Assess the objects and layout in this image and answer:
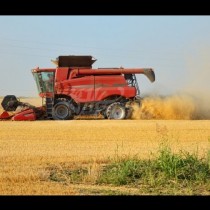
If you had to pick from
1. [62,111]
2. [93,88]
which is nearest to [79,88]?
[93,88]

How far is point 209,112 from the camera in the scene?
27359 millimetres

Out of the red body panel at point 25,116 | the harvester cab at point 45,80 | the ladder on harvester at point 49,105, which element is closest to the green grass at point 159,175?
the red body panel at point 25,116

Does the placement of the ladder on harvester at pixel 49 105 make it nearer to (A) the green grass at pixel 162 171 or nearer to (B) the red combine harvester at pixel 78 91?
(B) the red combine harvester at pixel 78 91

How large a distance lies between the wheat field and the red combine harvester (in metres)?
1.60

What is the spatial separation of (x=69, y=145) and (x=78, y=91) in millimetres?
9904

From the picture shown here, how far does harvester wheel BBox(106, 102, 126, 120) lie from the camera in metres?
24.3

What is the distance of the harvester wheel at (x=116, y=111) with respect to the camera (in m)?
24.3

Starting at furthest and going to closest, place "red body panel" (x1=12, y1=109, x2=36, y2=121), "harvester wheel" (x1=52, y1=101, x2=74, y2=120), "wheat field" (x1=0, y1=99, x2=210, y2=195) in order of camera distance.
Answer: "harvester wheel" (x1=52, y1=101, x2=74, y2=120)
"red body panel" (x1=12, y1=109, x2=36, y2=121)
"wheat field" (x1=0, y1=99, x2=210, y2=195)

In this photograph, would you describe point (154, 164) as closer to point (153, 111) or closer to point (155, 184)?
point (155, 184)

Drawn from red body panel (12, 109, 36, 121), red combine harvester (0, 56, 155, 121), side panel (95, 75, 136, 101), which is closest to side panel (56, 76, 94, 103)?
red combine harvester (0, 56, 155, 121)

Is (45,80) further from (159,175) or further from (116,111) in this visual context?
(159,175)

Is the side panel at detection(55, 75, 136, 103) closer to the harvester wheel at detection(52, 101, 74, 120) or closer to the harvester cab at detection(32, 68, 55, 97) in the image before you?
the harvester cab at detection(32, 68, 55, 97)

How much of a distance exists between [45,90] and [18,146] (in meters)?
10.5

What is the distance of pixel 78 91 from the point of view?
2438cm
